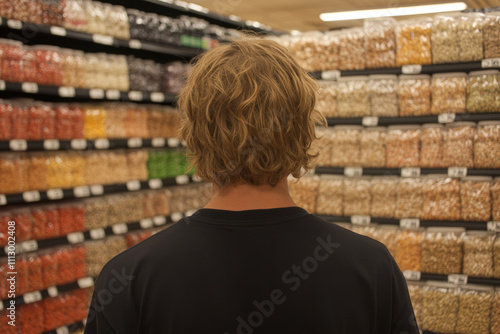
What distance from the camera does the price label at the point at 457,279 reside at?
3321 millimetres

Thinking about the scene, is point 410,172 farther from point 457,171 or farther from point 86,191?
point 86,191

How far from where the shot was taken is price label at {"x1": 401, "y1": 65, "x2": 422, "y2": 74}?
347 centimetres

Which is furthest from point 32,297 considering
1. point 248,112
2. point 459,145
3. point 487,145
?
point 487,145

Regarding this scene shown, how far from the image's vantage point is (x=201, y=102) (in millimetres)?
918

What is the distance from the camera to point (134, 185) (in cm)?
423

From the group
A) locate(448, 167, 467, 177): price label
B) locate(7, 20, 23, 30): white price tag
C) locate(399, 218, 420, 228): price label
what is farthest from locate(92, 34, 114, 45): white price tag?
locate(448, 167, 467, 177): price label

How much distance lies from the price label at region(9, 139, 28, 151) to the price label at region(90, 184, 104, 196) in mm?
655

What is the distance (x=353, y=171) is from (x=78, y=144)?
7.24ft

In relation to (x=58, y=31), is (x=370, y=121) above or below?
below

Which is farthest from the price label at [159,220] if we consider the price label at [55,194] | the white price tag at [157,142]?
the price label at [55,194]

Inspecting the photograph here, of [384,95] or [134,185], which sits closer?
[384,95]

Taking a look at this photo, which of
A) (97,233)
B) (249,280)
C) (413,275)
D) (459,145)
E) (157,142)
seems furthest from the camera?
(157,142)

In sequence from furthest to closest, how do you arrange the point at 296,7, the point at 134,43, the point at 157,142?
the point at 296,7 → the point at 157,142 → the point at 134,43

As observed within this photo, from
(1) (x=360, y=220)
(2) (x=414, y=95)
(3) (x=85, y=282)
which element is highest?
(2) (x=414, y=95)
